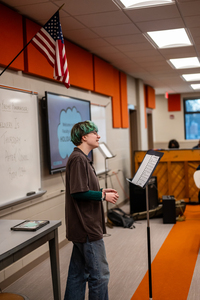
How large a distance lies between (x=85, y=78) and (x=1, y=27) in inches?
80.6

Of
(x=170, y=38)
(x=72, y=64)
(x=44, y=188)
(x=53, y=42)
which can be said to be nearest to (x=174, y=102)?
(x=170, y=38)

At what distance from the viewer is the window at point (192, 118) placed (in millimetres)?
12266

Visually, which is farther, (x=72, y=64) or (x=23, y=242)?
(x=72, y=64)

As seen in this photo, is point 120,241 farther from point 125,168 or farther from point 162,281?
point 125,168

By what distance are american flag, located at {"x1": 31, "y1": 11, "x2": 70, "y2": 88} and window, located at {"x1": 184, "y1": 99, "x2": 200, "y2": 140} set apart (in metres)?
10.0

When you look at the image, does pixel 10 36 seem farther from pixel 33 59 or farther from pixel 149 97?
pixel 149 97

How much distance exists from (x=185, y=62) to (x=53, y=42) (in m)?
4.50

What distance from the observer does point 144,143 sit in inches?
352

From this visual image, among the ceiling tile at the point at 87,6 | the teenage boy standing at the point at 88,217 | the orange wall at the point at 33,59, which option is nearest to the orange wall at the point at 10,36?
the orange wall at the point at 33,59

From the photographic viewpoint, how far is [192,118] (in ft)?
40.4

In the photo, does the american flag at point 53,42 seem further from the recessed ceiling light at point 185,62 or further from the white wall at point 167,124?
the white wall at point 167,124

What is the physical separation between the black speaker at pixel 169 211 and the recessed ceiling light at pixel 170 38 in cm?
242

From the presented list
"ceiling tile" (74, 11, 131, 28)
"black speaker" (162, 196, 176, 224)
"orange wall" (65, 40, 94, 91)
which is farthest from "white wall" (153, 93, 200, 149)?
"ceiling tile" (74, 11, 131, 28)

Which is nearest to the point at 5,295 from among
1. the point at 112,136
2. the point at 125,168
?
the point at 112,136
